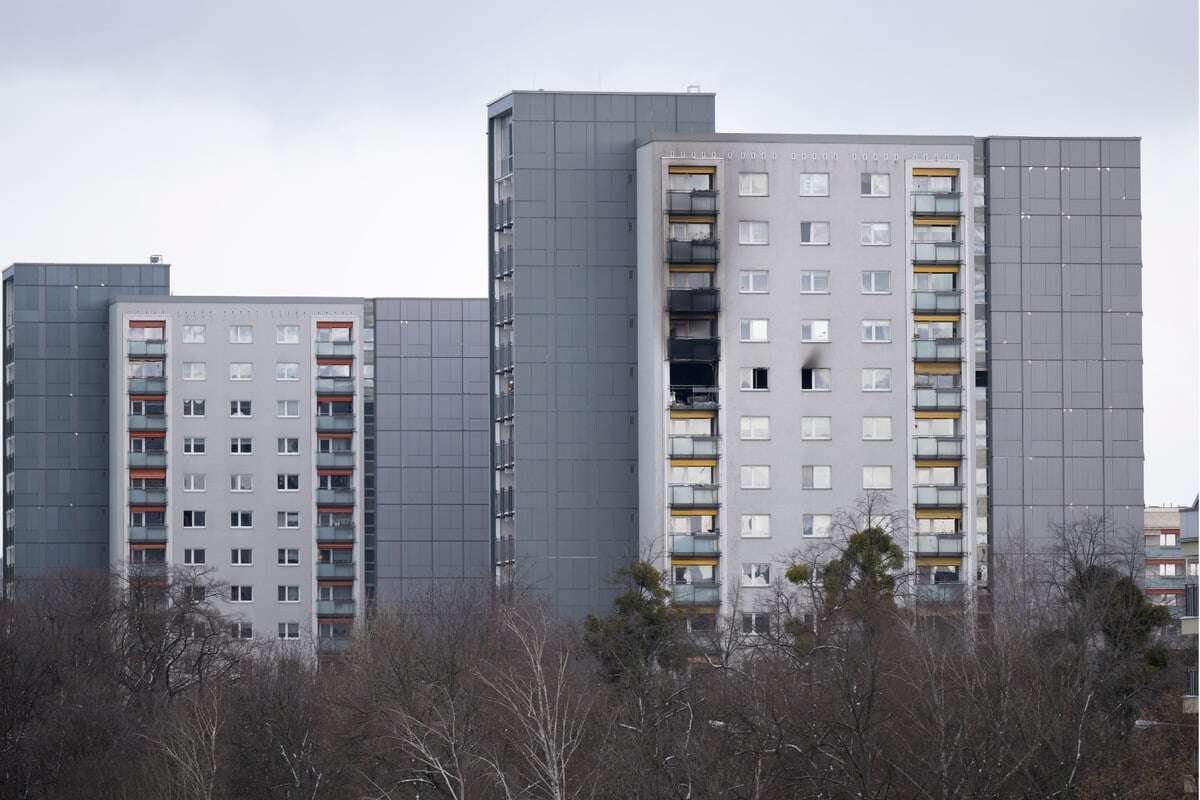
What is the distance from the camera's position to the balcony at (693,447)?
120m

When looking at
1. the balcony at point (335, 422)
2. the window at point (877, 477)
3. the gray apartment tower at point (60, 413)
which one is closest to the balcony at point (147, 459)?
the gray apartment tower at point (60, 413)

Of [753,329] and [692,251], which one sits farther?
[753,329]

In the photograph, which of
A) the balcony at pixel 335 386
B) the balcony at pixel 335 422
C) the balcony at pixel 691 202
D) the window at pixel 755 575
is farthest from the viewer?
the balcony at pixel 335 386

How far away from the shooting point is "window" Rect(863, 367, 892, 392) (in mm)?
121875

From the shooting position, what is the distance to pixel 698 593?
389ft

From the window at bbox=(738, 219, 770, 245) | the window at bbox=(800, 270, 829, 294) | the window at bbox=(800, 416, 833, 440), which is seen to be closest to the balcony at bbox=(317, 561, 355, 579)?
the window at bbox=(800, 416, 833, 440)

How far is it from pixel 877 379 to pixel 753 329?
7069 millimetres

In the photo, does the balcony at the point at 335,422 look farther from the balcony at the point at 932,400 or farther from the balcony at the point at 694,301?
the balcony at the point at 932,400

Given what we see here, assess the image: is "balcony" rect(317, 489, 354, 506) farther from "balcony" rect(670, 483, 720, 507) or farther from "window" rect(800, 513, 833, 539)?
"window" rect(800, 513, 833, 539)

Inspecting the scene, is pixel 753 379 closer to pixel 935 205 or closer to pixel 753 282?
pixel 753 282

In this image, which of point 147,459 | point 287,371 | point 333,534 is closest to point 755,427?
point 333,534

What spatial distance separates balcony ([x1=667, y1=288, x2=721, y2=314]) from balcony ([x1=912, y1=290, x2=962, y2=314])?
10.6 metres

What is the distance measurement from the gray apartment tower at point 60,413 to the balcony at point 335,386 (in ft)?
45.4

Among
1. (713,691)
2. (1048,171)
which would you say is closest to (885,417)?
(1048,171)
